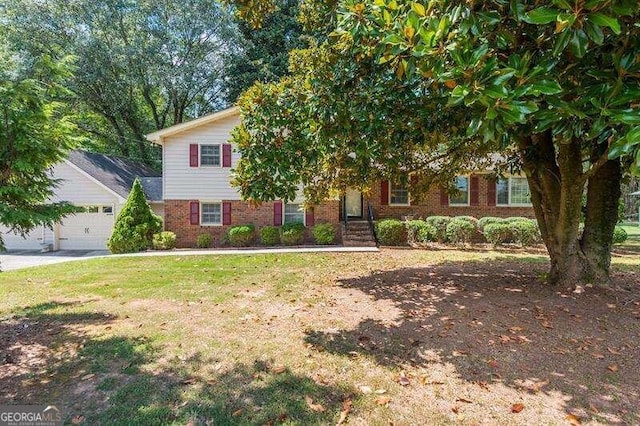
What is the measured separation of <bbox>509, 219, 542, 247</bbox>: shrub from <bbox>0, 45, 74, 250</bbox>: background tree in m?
14.3

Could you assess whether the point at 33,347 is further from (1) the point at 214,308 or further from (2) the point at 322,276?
(2) the point at 322,276

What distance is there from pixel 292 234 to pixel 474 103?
12.3 meters

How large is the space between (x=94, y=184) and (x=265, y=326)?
52.5 feet

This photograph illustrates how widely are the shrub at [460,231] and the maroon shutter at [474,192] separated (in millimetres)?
3071

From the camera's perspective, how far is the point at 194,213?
625 inches

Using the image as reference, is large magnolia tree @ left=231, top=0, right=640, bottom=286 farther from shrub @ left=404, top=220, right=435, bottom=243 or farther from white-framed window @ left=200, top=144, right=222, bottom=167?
white-framed window @ left=200, top=144, right=222, bottom=167

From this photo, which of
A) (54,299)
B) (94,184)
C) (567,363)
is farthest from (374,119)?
(94,184)

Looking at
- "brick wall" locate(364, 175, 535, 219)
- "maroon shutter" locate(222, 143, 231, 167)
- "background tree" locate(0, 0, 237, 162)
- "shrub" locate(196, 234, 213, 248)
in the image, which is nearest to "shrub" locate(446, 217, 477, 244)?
"brick wall" locate(364, 175, 535, 219)

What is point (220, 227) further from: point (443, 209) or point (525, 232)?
point (525, 232)

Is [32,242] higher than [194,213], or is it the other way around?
→ [194,213]

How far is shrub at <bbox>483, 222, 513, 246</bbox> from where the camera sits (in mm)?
14203

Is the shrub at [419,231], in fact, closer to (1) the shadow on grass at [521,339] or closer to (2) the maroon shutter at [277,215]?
(2) the maroon shutter at [277,215]

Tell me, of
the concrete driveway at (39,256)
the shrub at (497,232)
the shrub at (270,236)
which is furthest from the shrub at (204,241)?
the shrub at (497,232)

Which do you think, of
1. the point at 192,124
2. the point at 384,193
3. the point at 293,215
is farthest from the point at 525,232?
the point at 192,124
